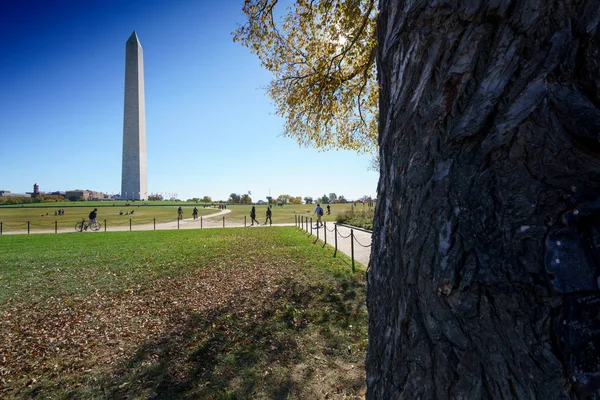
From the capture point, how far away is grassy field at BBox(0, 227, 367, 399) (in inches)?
147

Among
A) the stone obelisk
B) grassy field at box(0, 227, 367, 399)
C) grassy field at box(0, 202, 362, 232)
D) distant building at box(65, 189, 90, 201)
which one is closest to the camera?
grassy field at box(0, 227, 367, 399)

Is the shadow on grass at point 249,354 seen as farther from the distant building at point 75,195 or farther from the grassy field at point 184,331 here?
the distant building at point 75,195

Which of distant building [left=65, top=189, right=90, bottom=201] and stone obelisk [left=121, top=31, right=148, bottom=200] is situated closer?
stone obelisk [left=121, top=31, right=148, bottom=200]

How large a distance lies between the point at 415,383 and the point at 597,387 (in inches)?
A: 29.3

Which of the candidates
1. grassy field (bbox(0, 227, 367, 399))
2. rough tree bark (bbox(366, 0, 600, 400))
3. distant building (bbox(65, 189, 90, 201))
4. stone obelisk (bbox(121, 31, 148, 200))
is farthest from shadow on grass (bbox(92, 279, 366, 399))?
distant building (bbox(65, 189, 90, 201))

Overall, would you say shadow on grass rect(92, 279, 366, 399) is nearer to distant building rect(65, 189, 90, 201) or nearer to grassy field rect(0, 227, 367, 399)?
grassy field rect(0, 227, 367, 399)

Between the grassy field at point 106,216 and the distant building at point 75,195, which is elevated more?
the distant building at point 75,195

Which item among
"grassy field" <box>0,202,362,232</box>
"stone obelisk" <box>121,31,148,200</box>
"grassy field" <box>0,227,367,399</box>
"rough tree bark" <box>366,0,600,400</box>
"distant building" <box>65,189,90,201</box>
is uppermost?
"stone obelisk" <box>121,31,148,200</box>

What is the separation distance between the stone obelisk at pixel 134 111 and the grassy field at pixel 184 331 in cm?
4804

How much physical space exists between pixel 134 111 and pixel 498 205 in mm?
59829

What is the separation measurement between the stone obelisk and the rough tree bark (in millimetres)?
58818

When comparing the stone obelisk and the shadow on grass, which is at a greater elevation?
the stone obelisk

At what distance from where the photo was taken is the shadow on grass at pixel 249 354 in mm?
3625

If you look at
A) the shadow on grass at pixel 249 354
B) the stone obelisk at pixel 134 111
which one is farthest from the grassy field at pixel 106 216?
the shadow on grass at pixel 249 354
